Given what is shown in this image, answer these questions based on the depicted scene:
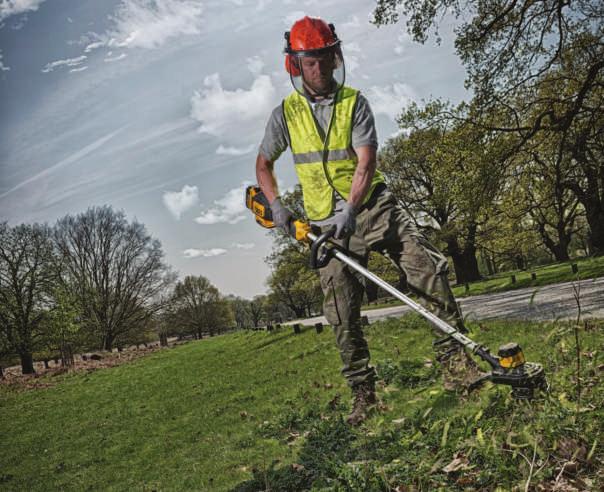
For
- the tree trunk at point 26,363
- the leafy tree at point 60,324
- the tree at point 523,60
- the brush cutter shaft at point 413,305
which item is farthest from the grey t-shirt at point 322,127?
the tree trunk at point 26,363

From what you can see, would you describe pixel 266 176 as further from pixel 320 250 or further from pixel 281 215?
pixel 320 250

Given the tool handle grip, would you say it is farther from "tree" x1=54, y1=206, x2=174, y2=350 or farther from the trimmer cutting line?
"tree" x1=54, y1=206, x2=174, y2=350

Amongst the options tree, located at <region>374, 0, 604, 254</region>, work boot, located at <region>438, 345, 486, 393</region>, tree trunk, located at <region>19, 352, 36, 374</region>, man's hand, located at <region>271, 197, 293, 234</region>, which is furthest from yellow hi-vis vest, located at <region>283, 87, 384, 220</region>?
tree trunk, located at <region>19, 352, 36, 374</region>

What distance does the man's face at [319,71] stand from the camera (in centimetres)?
368

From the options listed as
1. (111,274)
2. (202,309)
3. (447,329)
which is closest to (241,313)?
(202,309)

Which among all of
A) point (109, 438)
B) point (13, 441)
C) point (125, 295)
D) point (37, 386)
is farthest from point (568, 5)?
point (125, 295)

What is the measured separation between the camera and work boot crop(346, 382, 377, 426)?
3817 millimetres

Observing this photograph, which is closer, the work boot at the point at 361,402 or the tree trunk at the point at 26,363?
the work boot at the point at 361,402

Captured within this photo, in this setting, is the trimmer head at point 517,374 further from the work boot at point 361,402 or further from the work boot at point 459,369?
the work boot at point 361,402

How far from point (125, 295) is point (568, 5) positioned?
45.4 metres

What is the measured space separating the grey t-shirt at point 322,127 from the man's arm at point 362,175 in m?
0.07

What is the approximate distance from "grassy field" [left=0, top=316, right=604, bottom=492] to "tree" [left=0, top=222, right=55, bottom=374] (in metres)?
20.8

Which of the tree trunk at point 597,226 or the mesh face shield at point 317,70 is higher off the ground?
the mesh face shield at point 317,70

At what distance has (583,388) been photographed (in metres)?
2.99
